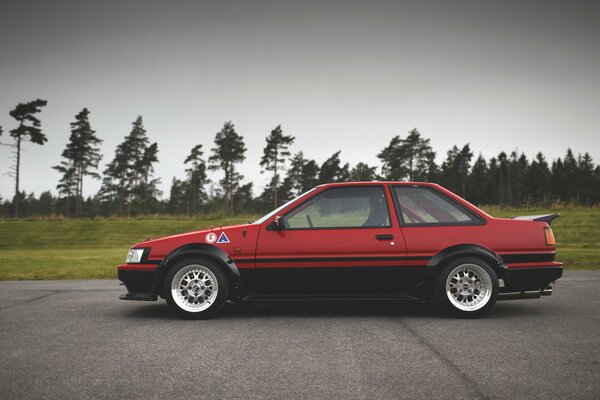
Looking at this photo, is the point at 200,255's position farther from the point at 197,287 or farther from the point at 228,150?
the point at 228,150

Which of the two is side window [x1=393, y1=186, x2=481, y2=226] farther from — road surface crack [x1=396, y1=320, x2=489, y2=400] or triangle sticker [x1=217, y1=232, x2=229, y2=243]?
triangle sticker [x1=217, y1=232, x2=229, y2=243]

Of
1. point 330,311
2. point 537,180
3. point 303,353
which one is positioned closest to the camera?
point 303,353

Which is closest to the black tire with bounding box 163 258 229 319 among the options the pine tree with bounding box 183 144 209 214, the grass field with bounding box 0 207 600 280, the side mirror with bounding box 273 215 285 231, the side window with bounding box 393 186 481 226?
the side mirror with bounding box 273 215 285 231

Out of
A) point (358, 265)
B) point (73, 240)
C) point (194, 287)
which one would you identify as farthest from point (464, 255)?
point (73, 240)

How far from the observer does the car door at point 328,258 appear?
5105 millimetres

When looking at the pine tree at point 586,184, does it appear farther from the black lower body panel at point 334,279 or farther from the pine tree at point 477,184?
the black lower body panel at point 334,279

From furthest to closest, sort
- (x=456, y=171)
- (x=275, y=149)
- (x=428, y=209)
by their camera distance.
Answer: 1. (x=456, y=171)
2. (x=275, y=149)
3. (x=428, y=209)

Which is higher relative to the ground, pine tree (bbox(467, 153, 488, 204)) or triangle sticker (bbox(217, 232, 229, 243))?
pine tree (bbox(467, 153, 488, 204))

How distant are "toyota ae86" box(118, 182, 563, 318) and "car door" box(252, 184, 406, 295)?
0.01 meters

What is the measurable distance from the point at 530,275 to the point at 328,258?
7.86 ft

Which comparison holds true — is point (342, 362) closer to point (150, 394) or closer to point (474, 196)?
point (150, 394)

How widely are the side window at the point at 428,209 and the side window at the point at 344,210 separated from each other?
24 cm

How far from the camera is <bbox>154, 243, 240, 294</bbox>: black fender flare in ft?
16.7

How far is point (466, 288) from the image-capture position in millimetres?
5113
